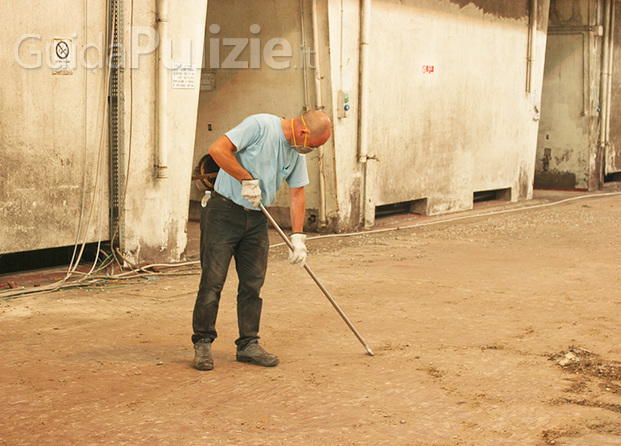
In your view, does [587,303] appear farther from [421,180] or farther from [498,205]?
[498,205]

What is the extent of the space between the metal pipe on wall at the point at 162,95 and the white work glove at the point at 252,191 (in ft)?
10.8

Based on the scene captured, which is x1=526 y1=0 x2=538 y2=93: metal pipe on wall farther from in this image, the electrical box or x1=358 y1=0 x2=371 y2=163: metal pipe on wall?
the electrical box

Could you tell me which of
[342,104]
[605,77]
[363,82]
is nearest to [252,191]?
[342,104]

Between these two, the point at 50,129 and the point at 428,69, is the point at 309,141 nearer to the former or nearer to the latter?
the point at 50,129

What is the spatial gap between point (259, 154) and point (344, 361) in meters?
1.48

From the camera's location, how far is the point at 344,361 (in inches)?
210

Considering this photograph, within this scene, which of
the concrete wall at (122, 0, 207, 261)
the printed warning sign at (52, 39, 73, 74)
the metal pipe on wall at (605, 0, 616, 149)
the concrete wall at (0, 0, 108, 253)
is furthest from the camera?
the metal pipe on wall at (605, 0, 616, 149)

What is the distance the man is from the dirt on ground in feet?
0.79

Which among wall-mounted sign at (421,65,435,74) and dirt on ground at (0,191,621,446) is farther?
wall-mounted sign at (421,65,435,74)

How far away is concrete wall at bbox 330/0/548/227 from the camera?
35.9 ft

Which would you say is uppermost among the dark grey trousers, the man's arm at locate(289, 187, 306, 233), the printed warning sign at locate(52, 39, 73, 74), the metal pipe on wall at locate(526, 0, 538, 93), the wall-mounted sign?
the metal pipe on wall at locate(526, 0, 538, 93)

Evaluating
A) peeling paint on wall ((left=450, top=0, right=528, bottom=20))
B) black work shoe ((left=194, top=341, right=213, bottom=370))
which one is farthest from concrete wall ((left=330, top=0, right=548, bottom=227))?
black work shoe ((left=194, top=341, right=213, bottom=370))

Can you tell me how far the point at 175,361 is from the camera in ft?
17.3

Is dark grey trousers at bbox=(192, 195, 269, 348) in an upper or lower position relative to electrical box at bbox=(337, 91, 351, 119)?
lower
